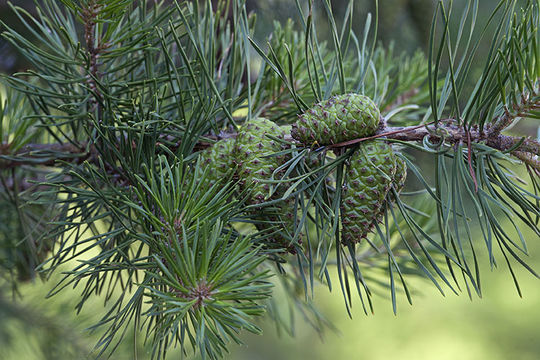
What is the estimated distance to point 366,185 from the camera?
0.27 metres

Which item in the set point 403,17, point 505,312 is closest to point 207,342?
point 403,17

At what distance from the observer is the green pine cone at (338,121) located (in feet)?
0.90

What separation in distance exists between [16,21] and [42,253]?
33cm

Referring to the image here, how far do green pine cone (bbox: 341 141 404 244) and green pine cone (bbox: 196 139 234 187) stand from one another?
0.23ft

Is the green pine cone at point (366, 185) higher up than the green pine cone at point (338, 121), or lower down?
lower down

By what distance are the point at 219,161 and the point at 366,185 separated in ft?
0.28

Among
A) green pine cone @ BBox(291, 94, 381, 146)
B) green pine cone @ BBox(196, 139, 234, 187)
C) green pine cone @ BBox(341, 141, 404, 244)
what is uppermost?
green pine cone @ BBox(291, 94, 381, 146)

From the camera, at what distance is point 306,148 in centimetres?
28

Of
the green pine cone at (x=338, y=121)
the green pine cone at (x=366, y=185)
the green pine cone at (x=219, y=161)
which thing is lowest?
the green pine cone at (x=366, y=185)

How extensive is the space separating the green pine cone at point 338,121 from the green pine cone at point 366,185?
0.03 ft

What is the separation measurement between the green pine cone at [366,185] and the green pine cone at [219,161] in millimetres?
69

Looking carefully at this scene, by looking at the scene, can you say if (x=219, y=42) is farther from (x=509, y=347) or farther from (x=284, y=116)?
(x=509, y=347)

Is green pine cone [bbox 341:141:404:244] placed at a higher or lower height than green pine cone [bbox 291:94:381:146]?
lower

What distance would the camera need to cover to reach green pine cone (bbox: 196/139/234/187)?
0.29 m
